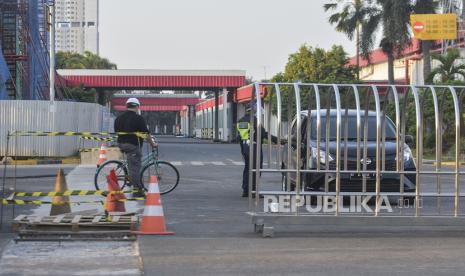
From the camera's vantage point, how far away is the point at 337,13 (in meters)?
66.6

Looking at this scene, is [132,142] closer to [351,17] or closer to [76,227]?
[76,227]

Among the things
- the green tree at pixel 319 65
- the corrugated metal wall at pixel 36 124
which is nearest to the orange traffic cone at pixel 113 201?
the corrugated metal wall at pixel 36 124

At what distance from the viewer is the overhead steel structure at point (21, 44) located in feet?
150

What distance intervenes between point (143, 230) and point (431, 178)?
13.0 m

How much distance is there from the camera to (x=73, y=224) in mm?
10719

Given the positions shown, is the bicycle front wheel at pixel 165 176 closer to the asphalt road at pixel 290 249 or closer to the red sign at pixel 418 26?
Answer: the asphalt road at pixel 290 249

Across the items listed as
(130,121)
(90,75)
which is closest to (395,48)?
(90,75)

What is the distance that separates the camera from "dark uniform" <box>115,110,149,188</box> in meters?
15.4

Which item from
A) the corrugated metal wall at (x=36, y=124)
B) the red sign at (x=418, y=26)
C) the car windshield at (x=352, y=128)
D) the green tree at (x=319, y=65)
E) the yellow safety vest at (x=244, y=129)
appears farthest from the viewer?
the green tree at (x=319, y=65)

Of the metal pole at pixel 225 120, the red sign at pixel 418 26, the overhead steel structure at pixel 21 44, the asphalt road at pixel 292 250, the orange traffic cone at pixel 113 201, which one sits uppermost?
the red sign at pixel 418 26

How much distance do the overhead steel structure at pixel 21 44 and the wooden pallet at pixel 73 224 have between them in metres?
34.7

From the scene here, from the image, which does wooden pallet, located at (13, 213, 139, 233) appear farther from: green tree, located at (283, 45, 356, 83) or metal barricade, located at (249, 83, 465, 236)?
green tree, located at (283, 45, 356, 83)

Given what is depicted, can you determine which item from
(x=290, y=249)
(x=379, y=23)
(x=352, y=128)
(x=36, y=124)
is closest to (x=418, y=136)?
(x=290, y=249)

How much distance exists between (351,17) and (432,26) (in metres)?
8.90
